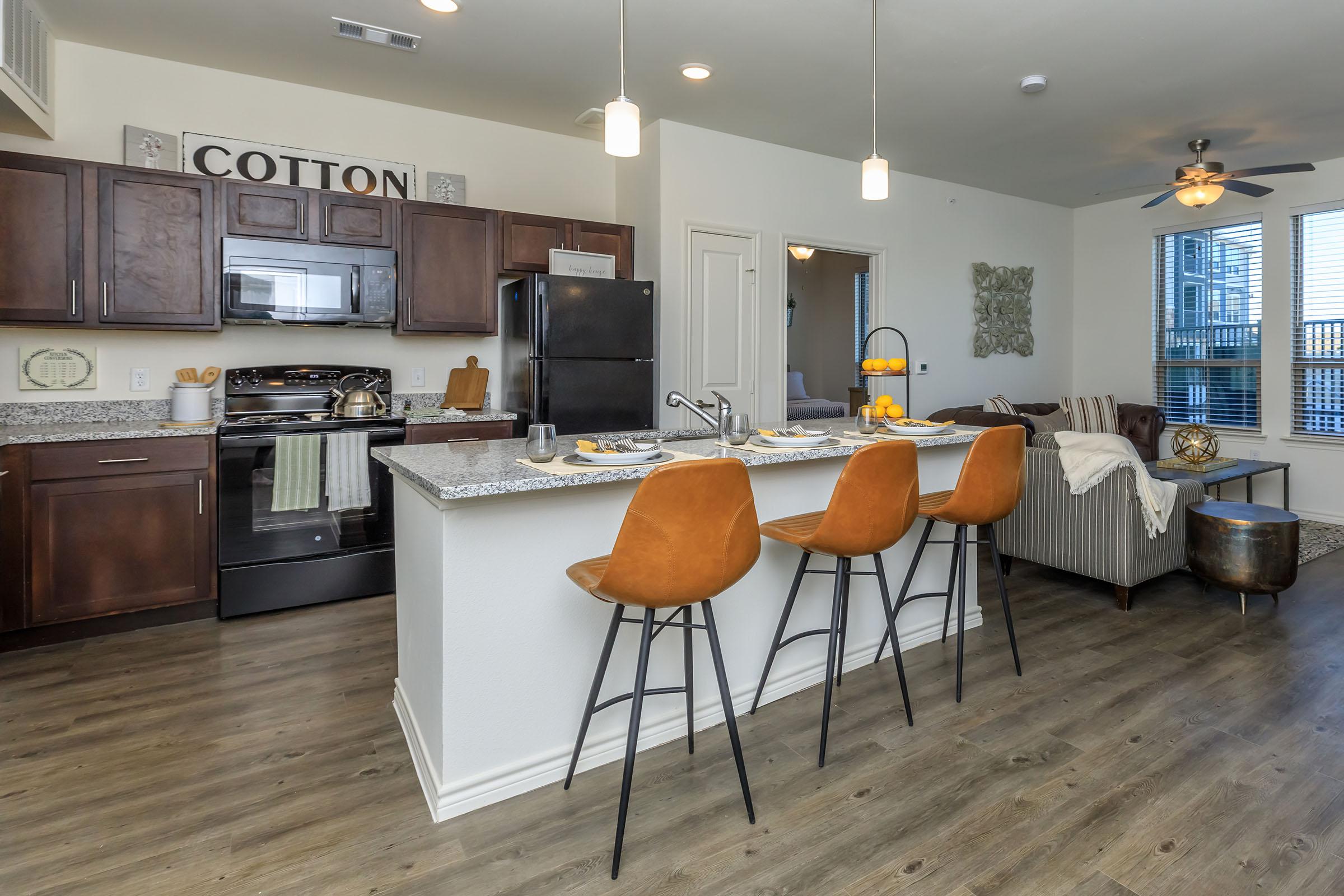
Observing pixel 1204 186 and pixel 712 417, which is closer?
pixel 712 417

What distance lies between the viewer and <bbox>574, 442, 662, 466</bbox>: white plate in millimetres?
1939

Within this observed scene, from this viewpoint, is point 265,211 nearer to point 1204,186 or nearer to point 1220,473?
point 1204,186

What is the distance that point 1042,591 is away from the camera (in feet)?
12.2

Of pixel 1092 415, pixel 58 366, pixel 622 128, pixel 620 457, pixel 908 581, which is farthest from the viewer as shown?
pixel 1092 415

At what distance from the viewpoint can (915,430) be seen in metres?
2.88

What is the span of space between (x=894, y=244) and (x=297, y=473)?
4502 mm

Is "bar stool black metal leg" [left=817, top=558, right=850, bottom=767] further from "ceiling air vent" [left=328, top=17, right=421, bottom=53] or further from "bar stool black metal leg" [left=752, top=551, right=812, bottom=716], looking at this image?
"ceiling air vent" [left=328, top=17, right=421, bottom=53]

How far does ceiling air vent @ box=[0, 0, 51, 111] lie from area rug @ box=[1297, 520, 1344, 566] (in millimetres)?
6782

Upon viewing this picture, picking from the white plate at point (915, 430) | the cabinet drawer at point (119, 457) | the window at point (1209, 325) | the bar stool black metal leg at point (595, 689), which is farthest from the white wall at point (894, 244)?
the bar stool black metal leg at point (595, 689)

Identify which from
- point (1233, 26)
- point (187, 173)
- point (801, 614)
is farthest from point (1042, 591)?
point (187, 173)

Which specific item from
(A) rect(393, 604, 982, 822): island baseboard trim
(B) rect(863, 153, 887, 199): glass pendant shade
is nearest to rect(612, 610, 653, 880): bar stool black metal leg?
(A) rect(393, 604, 982, 822): island baseboard trim

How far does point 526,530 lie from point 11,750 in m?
1.73

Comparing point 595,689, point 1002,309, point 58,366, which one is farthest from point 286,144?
point 1002,309

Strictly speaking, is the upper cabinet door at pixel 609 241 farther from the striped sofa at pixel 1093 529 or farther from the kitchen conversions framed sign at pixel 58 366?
the striped sofa at pixel 1093 529
